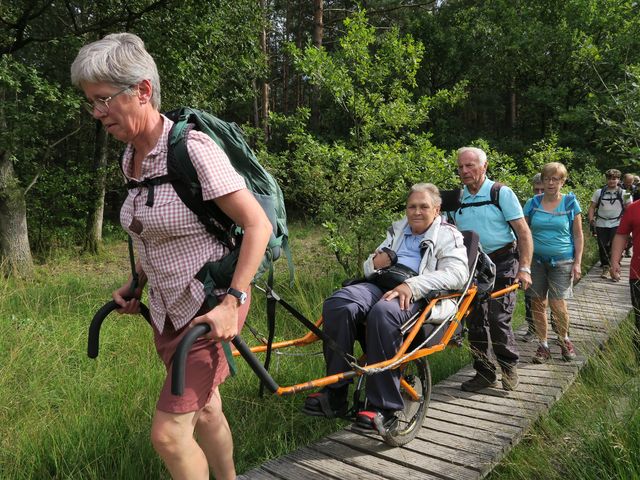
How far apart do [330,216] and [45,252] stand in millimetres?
7729

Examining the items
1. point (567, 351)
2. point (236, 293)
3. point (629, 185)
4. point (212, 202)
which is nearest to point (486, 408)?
point (567, 351)

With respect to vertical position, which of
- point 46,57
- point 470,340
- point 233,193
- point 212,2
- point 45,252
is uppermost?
point 212,2

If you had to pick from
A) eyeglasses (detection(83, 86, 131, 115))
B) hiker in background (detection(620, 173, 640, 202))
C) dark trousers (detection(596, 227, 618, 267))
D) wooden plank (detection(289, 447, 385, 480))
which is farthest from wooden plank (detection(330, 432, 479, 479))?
hiker in background (detection(620, 173, 640, 202))

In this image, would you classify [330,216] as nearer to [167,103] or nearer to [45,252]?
[167,103]

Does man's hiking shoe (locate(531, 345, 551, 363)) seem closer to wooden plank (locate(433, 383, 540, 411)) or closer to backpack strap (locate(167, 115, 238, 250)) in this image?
wooden plank (locate(433, 383, 540, 411))

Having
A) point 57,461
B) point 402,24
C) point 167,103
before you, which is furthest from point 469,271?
point 402,24

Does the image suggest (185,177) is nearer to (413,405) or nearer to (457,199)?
Result: (413,405)

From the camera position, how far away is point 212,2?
8945mm

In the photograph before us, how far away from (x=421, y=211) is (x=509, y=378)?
1714 mm

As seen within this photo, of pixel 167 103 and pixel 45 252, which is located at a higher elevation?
pixel 167 103

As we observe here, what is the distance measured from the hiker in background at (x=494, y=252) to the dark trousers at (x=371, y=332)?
51.8 inches

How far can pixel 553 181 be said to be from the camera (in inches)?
188

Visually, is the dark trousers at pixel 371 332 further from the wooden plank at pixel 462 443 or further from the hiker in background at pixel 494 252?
the hiker in background at pixel 494 252

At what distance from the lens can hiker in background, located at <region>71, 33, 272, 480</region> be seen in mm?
1734
